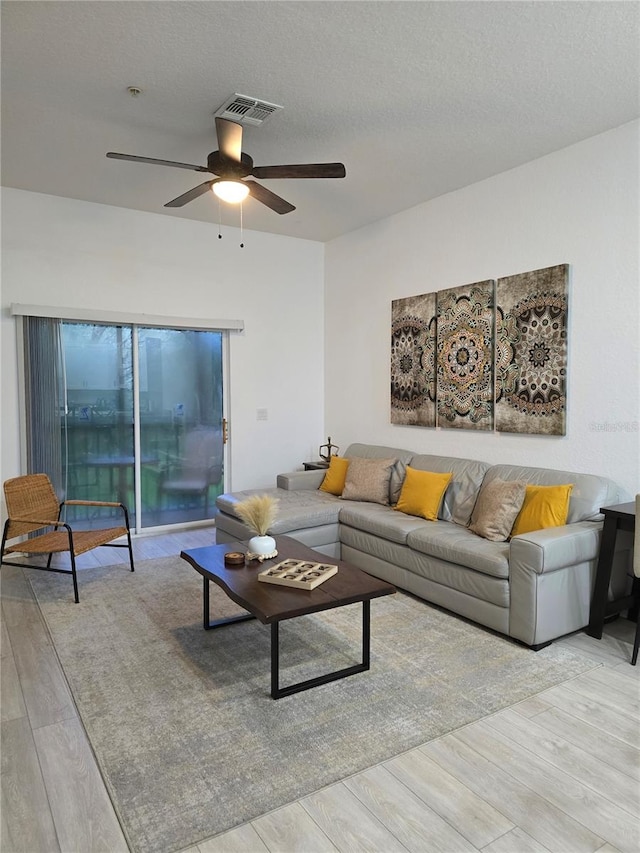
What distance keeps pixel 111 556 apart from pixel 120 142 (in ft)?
10.6

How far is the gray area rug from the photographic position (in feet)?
6.48

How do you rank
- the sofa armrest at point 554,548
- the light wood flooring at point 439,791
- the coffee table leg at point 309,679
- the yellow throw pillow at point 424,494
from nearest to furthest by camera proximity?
the light wood flooring at point 439,791 → the coffee table leg at point 309,679 → the sofa armrest at point 554,548 → the yellow throw pillow at point 424,494

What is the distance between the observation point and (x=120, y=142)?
3664 millimetres

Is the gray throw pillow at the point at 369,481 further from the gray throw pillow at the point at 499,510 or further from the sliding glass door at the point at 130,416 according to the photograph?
the sliding glass door at the point at 130,416

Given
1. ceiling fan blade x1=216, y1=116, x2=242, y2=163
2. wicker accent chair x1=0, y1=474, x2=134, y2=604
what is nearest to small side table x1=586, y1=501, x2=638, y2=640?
ceiling fan blade x1=216, y1=116, x2=242, y2=163

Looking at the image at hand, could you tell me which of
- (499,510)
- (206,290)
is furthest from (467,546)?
(206,290)

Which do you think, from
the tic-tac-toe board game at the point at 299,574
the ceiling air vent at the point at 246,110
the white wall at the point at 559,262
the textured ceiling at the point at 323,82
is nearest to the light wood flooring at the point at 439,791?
the tic-tac-toe board game at the point at 299,574

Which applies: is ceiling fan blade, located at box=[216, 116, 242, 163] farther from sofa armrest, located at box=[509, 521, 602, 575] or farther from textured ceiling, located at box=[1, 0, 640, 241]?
sofa armrest, located at box=[509, 521, 602, 575]

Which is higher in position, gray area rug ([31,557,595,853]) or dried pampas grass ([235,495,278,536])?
dried pampas grass ([235,495,278,536])

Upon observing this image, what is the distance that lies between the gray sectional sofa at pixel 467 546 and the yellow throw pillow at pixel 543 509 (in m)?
0.09

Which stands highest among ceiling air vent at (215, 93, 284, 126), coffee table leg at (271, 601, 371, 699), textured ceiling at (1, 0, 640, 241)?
→ textured ceiling at (1, 0, 640, 241)

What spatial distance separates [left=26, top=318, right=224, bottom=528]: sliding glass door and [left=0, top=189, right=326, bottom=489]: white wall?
0.20 metres

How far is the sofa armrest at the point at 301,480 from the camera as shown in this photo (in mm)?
5203

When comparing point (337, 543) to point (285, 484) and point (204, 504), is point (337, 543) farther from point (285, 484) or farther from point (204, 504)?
point (204, 504)
